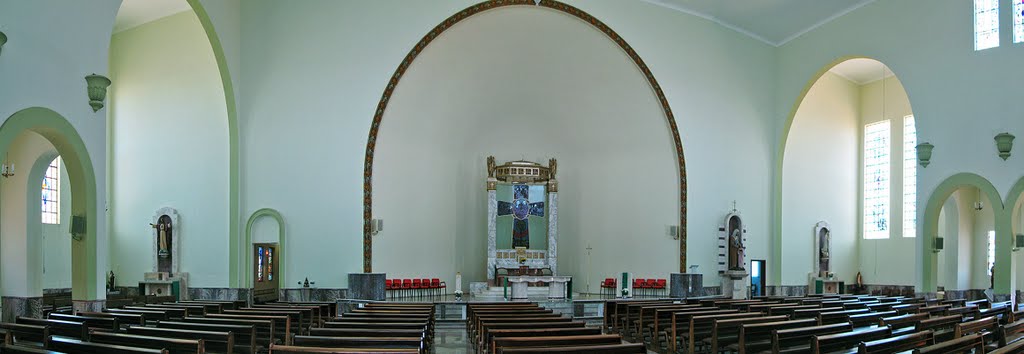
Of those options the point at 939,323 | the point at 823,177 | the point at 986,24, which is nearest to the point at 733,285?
the point at 823,177

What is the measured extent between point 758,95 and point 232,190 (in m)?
14.2

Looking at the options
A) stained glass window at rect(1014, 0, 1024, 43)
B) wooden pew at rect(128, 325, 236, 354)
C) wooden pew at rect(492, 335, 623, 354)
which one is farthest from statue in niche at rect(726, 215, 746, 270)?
wooden pew at rect(128, 325, 236, 354)

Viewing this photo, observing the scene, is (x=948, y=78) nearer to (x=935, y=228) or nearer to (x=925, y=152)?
(x=925, y=152)

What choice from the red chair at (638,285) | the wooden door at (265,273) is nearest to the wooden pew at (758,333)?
the red chair at (638,285)

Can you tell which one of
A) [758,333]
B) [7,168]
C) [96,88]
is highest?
[96,88]

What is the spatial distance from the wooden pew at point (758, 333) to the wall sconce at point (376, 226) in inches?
415

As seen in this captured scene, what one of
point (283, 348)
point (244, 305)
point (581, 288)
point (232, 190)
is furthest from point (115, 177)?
point (283, 348)

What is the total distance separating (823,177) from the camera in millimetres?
23422

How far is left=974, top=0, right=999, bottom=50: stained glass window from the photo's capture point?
1530 centimetres

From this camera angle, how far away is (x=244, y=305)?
1286cm

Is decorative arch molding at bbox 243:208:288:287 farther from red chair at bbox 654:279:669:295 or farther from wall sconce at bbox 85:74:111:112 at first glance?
red chair at bbox 654:279:669:295

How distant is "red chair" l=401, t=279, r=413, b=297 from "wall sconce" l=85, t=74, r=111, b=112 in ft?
30.7

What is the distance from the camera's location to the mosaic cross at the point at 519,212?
21.4m

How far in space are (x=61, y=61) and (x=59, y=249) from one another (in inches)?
353
